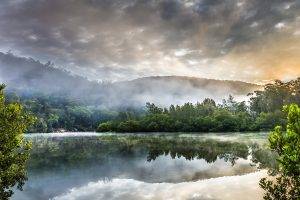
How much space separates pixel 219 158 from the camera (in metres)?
71.8

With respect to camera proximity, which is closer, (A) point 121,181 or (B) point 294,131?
(B) point 294,131

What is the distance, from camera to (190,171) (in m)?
56.4

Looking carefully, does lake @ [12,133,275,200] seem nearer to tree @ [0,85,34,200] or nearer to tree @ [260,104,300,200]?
tree @ [0,85,34,200]

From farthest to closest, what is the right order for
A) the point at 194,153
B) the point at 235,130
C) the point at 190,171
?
the point at 235,130 → the point at 194,153 → the point at 190,171

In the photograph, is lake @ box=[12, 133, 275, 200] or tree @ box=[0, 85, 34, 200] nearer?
tree @ box=[0, 85, 34, 200]

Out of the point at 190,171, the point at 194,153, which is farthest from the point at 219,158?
the point at 190,171

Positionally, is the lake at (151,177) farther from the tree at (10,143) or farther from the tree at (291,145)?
the tree at (291,145)

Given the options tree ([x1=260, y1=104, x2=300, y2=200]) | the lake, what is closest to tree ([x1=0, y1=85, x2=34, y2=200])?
the lake

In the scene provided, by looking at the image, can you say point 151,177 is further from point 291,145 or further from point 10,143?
point 291,145

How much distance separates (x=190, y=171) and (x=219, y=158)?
55.2ft

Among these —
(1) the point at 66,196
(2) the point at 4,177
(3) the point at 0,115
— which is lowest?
(1) the point at 66,196

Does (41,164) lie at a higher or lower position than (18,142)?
lower

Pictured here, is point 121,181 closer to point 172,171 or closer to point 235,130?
point 172,171

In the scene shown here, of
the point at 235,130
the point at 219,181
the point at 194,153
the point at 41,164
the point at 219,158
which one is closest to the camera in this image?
the point at 219,181
